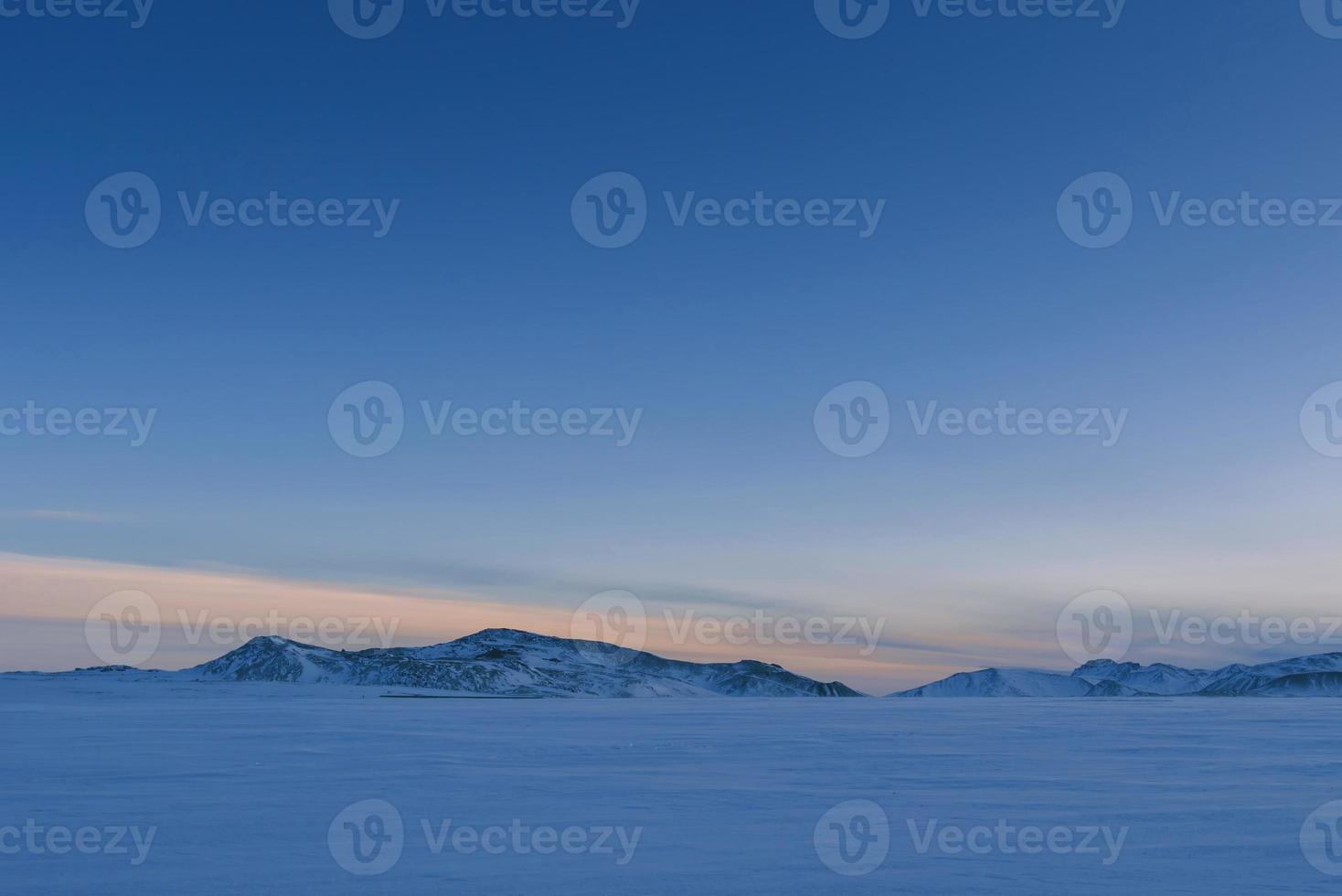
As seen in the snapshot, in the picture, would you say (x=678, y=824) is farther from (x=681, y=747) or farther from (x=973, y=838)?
(x=681, y=747)

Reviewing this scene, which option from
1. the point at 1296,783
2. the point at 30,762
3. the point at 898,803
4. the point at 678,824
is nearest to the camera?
the point at 678,824

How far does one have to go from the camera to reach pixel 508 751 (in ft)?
89.0

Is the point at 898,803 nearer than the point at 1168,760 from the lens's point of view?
Yes

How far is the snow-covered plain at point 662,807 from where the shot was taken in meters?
10.8

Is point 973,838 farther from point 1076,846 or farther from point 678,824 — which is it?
point 678,824

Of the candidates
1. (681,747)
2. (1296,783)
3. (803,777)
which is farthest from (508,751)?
(1296,783)

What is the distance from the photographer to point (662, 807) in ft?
51.9

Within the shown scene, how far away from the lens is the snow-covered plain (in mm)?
10773

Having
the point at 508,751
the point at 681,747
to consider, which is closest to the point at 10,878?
the point at 508,751

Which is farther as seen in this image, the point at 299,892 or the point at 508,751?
the point at 508,751

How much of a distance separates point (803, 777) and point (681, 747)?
8.13m

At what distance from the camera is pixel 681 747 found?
2798cm

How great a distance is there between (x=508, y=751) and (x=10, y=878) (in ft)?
55.8

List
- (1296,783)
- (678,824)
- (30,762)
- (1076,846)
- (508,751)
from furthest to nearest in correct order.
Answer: (508,751)
(30,762)
(1296,783)
(678,824)
(1076,846)
